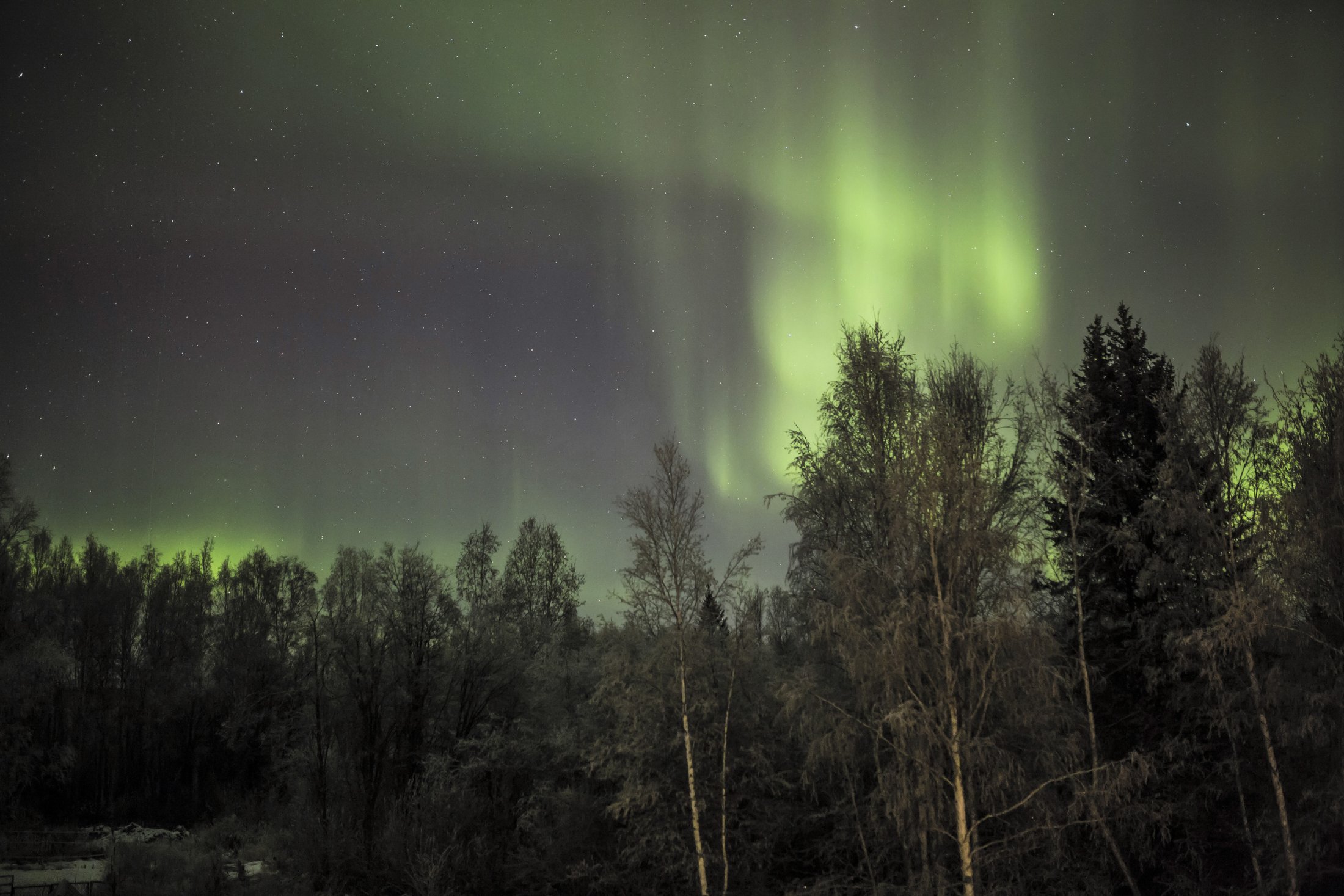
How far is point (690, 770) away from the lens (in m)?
23.6

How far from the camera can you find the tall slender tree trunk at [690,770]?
23125 mm

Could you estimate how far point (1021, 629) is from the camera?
15727 mm

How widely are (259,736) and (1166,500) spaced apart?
160 feet

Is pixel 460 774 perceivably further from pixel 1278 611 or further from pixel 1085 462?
pixel 1278 611

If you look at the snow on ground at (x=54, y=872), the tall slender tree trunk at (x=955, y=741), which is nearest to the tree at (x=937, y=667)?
the tall slender tree trunk at (x=955, y=741)

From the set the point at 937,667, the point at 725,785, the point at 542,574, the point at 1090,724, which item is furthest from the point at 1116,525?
the point at 542,574

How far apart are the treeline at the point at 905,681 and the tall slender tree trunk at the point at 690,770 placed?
0.20 m

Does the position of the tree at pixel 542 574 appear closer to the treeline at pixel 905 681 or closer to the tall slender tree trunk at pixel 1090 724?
the treeline at pixel 905 681

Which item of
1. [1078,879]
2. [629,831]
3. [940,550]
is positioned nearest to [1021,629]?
[940,550]

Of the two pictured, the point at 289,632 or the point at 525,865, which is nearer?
the point at 525,865

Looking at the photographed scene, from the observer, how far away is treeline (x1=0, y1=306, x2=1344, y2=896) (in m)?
17.1

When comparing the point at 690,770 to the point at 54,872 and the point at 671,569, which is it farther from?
the point at 54,872

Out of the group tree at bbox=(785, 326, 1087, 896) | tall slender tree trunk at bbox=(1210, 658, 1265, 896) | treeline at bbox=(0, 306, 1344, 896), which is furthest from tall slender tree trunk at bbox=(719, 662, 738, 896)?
tall slender tree trunk at bbox=(1210, 658, 1265, 896)

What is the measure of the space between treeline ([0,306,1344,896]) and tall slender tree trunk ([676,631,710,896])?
20 cm
